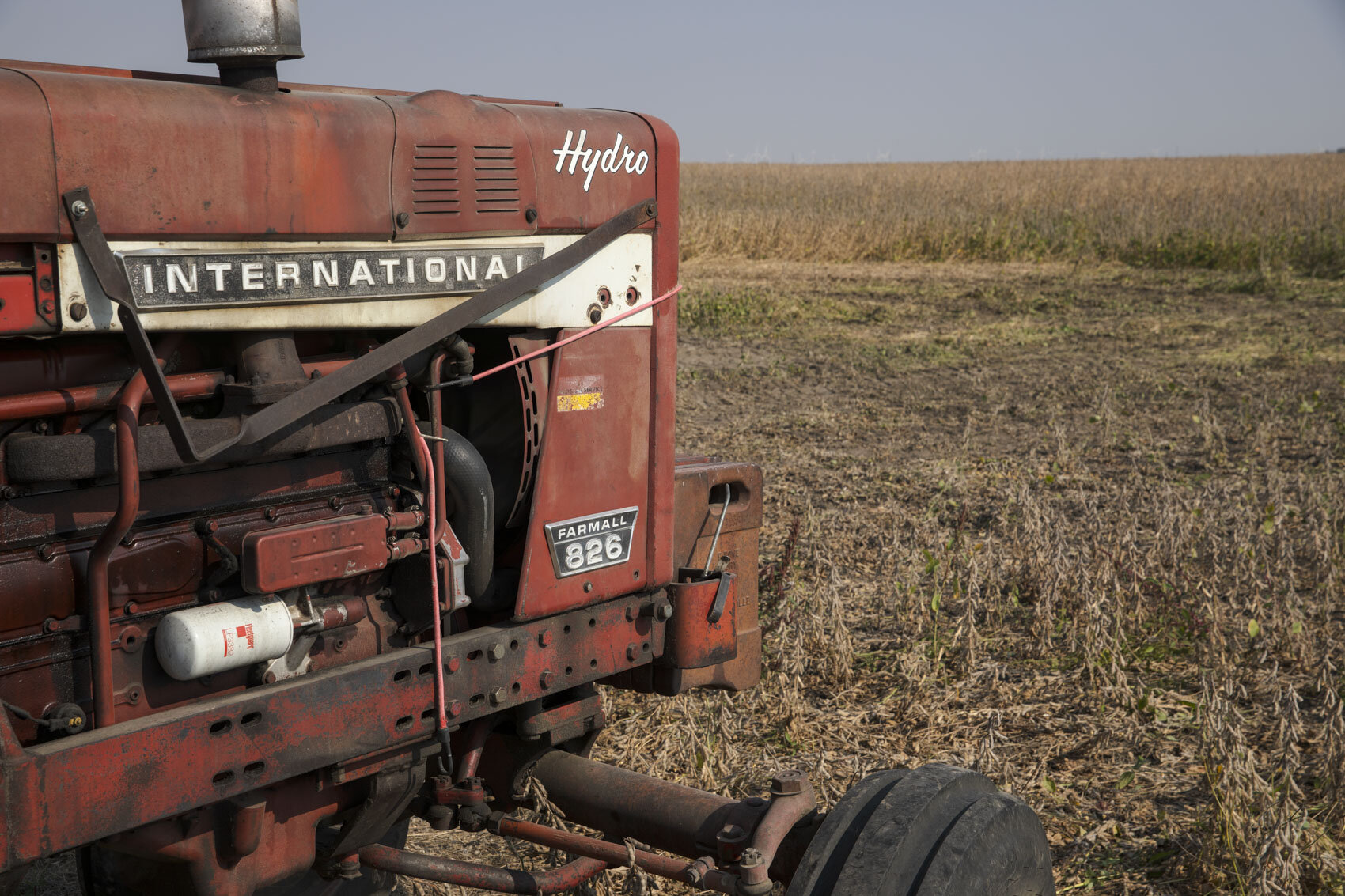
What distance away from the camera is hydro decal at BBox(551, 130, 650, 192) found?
2.44 meters

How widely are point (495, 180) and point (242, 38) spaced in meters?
0.52

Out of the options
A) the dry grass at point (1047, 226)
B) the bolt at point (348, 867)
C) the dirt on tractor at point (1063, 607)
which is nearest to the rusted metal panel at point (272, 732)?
the bolt at point (348, 867)

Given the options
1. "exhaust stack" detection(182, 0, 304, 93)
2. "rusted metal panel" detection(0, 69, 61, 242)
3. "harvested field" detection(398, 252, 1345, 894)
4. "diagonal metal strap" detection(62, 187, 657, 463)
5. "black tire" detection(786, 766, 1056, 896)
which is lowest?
"harvested field" detection(398, 252, 1345, 894)

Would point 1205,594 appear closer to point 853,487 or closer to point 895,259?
point 853,487

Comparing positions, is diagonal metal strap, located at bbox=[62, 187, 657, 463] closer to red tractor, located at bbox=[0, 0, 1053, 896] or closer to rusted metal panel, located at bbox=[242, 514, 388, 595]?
red tractor, located at bbox=[0, 0, 1053, 896]

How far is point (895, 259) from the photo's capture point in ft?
60.1

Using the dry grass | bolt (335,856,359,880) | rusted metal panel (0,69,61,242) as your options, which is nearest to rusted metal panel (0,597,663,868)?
bolt (335,856,359,880)

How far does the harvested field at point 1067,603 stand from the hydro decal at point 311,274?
1786 mm

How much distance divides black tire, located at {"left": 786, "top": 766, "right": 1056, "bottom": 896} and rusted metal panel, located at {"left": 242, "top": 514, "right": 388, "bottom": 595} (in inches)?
38.7

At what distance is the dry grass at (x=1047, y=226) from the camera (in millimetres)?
16375

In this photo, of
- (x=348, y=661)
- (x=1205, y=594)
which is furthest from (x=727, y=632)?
(x=1205, y=594)

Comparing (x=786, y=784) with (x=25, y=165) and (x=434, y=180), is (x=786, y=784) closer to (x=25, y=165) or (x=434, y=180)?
(x=434, y=180)

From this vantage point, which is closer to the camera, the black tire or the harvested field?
the black tire

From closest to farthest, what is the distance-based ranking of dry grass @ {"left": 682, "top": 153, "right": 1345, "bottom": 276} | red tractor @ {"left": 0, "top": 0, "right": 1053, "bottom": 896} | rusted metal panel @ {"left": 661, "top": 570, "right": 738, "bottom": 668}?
red tractor @ {"left": 0, "top": 0, "right": 1053, "bottom": 896}, rusted metal panel @ {"left": 661, "top": 570, "right": 738, "bottom": 668}, dry grass @ {"left": 682, "top": 153, "right": 1345, "bottom": 276}
